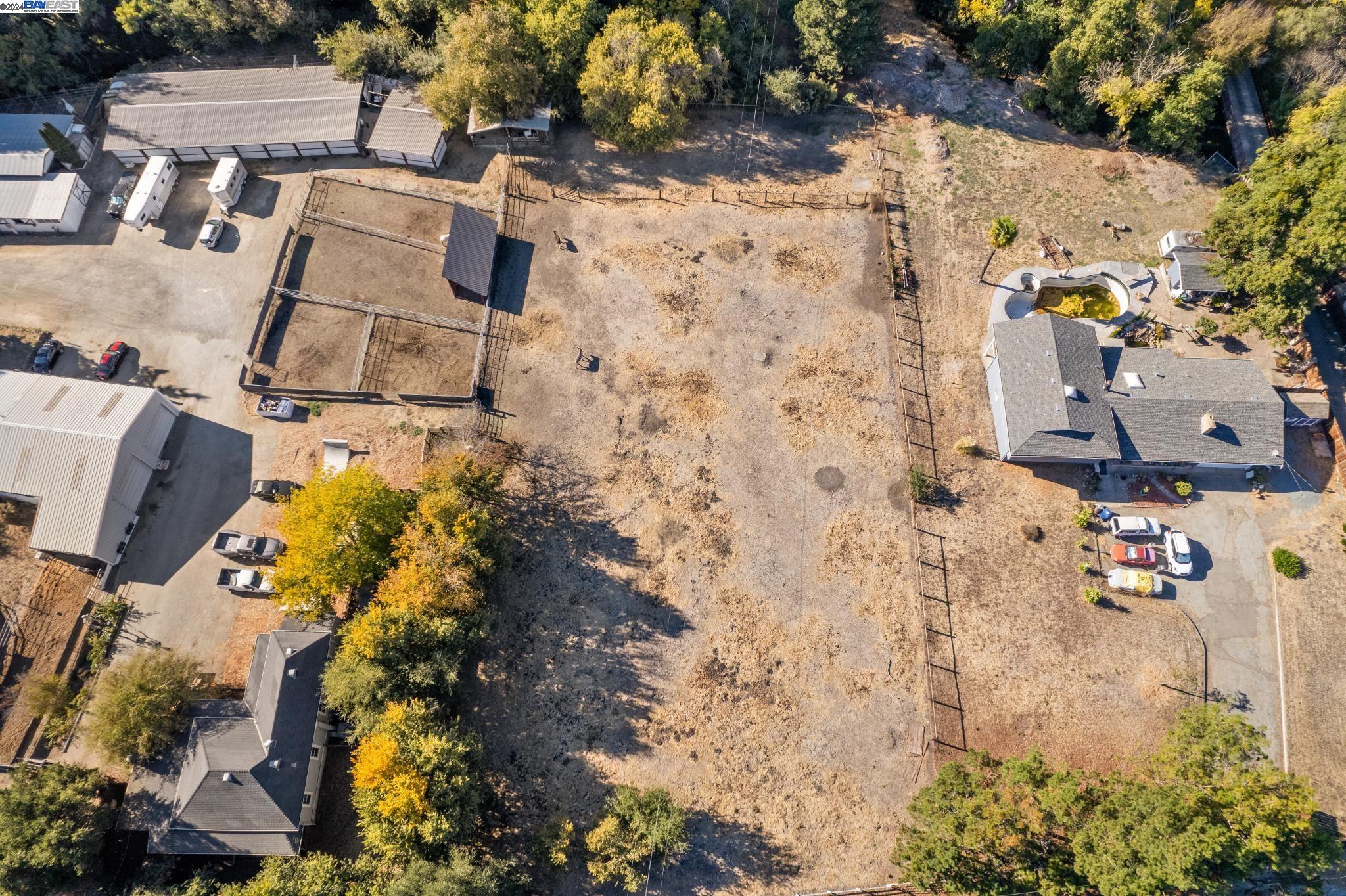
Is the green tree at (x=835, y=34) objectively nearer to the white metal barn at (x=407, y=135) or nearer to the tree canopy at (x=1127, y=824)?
the white metal barn at (x=407, y=135)

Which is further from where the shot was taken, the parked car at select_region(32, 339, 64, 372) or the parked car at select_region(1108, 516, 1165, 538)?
the parked car at select_region(32, 339, 64, 372)

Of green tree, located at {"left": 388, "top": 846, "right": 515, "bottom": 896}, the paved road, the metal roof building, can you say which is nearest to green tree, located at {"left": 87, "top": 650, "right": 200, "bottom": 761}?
the paved road

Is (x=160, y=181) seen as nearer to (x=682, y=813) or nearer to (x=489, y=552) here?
(x=489, y=552)

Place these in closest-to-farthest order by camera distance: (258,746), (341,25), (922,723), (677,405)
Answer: (258,746)
(922,723)
(677,405)
(341,25)

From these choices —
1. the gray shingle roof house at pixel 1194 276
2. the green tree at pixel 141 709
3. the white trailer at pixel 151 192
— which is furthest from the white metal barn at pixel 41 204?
the gray shingle roof house at pixel 1194 276

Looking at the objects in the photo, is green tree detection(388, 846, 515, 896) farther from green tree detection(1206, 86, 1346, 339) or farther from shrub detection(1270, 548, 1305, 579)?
green tree detection(1206, 86, 1346, 339)

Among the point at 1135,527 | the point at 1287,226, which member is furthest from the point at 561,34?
the point at 1135,527

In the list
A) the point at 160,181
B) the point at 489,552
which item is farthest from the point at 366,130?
the point at 489,552
